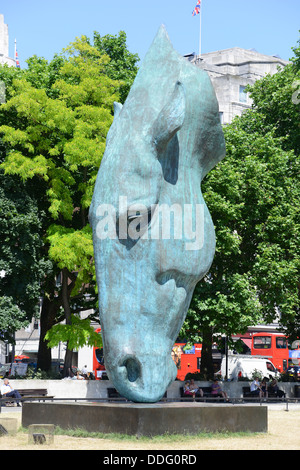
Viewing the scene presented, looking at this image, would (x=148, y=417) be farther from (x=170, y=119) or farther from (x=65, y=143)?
(x=65, y=143)

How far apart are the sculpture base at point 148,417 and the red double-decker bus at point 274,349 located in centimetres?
3220

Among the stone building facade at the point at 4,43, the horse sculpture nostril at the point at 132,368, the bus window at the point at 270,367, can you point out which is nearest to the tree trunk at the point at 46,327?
the bus window at the point at 270,367

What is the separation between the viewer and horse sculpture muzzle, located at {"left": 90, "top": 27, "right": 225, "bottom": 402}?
1162 cm

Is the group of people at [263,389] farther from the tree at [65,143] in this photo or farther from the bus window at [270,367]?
the bus window at [270,367]

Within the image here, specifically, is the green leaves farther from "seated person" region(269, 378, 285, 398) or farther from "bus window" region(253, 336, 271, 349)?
"bus window" region(253, 336, 271, 349)

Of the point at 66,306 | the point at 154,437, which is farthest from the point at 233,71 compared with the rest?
the point at 154,437

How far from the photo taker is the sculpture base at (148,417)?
11.4m

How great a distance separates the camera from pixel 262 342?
4581 centimetres

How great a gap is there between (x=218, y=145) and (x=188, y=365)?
100ft

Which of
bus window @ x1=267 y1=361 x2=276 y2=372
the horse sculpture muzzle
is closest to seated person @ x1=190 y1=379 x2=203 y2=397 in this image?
the horse sculpture muzzle

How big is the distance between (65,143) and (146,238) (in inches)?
562
